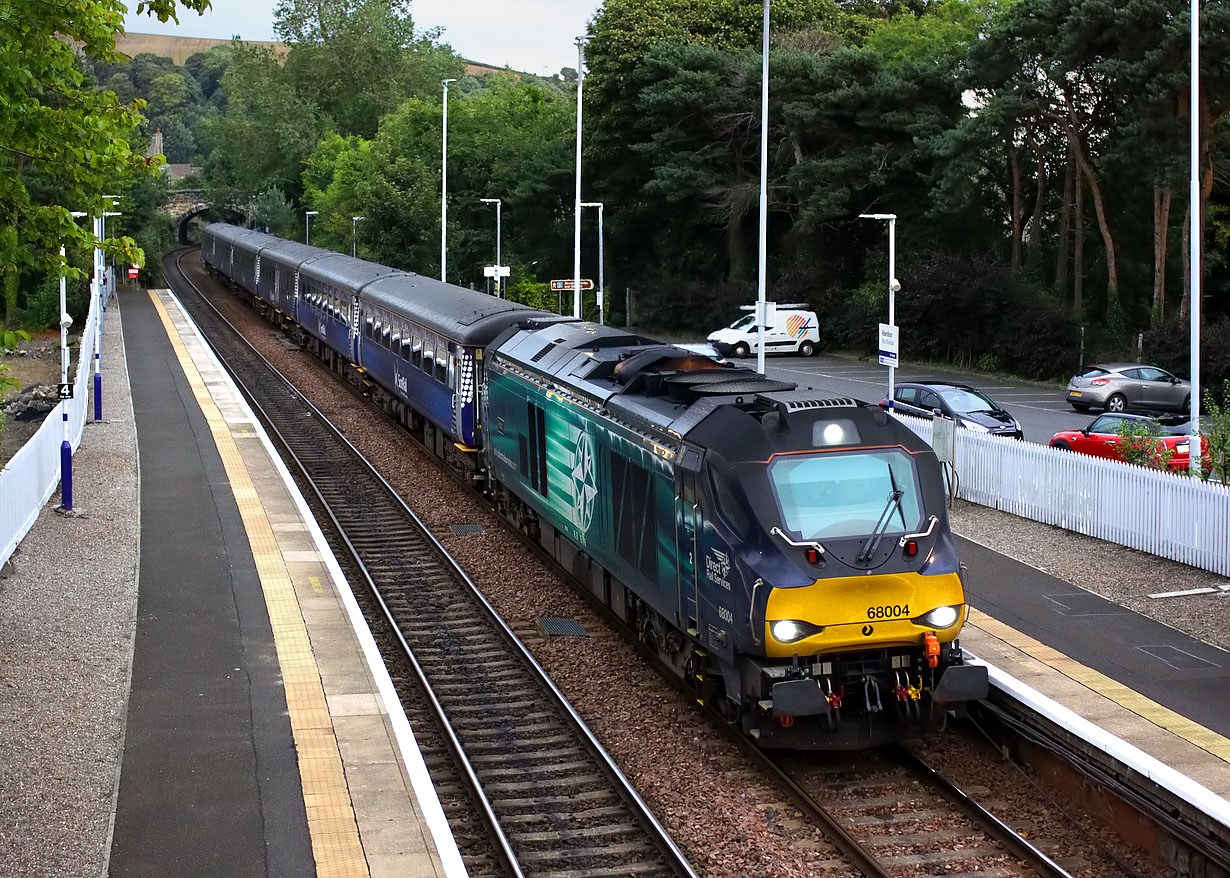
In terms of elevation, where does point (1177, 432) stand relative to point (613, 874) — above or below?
above

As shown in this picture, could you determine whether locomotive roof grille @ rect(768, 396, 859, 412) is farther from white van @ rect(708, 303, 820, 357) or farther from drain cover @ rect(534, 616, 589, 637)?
white van @ rect(708, 303, 820, 357)

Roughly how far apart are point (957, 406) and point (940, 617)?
59.8 ft

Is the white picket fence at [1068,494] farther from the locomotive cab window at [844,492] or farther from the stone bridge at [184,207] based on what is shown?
the stone bridge at [184,207]

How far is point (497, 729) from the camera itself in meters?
12.4

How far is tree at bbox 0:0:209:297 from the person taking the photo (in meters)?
11.4

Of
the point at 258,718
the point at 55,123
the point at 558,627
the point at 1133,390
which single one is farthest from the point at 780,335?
the point at 55,123

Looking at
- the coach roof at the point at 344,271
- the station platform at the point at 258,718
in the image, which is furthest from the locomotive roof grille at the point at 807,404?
the coach roof at the point at 344,271

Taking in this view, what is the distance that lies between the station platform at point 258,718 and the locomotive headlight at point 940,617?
4.19 m

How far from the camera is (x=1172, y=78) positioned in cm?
3512

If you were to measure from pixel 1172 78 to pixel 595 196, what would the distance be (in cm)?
3172

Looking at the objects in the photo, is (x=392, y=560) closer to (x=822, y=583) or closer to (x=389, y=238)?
(x=822, y=583)

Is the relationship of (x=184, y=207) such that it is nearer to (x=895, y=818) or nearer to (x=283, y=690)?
(x=283, y=690)

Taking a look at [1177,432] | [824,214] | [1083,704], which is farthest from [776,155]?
[1083,704]

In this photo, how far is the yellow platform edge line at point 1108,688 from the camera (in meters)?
11.2
